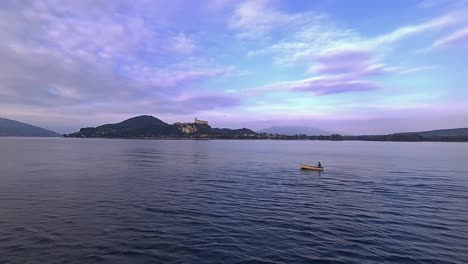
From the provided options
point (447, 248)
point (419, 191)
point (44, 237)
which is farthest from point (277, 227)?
point (419, 191)

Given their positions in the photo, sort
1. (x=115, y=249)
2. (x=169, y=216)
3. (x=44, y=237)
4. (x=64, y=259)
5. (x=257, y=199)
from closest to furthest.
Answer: (x=64, y=259), (x=115, y=249), (x=44, y=237), (x=169, y=216), (x=257, y=199)

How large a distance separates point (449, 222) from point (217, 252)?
22170mm

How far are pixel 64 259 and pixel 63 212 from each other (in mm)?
12820

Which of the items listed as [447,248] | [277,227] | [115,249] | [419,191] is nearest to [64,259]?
[115,249]

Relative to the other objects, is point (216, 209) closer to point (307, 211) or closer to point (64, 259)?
point (307, 211)

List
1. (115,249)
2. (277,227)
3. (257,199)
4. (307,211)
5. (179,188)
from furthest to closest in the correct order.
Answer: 1. (179,188)
2. (257,199)
3. (307,211)
4. (277,227)
5. (115,249)

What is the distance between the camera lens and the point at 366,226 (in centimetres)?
2727

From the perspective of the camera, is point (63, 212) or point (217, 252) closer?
point (217, 252)

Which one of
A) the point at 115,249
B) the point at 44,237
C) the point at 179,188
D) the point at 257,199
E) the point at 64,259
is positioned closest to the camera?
the point at 64,259

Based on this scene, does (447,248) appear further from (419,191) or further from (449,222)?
(419,191)

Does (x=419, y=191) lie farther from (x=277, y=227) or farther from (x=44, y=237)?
(x=44, y=237)

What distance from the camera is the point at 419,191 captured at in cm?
4625

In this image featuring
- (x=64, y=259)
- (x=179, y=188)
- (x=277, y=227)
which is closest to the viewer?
(x=64, y=259)

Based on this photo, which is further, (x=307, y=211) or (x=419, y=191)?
(x=419, y=191)
